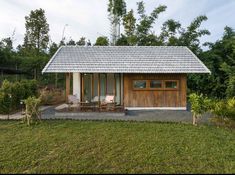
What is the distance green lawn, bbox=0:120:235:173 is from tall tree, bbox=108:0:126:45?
75.2 feet

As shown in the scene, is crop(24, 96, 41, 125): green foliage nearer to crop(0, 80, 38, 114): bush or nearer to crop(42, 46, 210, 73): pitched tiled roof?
crop(0, 80, 38, 114): bush

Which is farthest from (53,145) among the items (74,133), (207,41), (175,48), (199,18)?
(199,18)

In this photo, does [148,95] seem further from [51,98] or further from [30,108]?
[51,98]

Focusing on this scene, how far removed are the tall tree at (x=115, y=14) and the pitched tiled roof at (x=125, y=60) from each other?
14342mm

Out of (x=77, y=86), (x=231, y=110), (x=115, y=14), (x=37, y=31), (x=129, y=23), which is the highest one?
(x=115, y=14)

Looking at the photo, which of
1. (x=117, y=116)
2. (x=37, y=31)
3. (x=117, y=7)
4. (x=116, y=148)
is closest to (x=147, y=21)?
(x=117, y=7)

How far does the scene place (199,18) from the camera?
24.5 metres

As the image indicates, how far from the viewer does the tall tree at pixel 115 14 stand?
99.9ft

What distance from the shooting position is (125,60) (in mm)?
15539

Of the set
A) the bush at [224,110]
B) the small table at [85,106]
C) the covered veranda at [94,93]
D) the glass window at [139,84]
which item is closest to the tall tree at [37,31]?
the covered veranda at [94,93]

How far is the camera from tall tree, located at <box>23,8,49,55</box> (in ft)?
110

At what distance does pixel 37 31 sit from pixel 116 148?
31242 millimetres

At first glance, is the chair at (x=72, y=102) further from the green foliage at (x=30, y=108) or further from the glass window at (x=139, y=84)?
the glass window at (x=139, y=84)

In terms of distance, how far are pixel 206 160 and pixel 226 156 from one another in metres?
0.70
